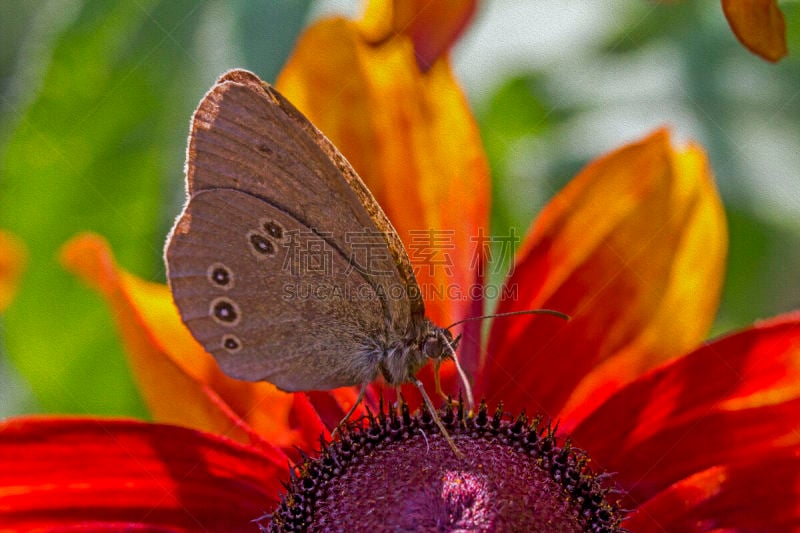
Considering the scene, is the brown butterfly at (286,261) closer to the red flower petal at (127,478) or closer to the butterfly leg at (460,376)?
the butterfly leg at (460,376)

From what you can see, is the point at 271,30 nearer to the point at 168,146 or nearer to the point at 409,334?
the point at 168,146

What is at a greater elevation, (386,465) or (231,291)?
(231,291)

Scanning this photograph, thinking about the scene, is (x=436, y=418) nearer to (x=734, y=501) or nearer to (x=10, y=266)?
(x=734, y=501)

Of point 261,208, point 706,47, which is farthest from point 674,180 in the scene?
point 261,208

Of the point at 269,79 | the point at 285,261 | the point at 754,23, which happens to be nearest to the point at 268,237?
the point at 285,261

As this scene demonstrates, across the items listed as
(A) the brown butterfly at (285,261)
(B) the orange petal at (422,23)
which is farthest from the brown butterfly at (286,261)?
(B) the orange petal at (422,23)

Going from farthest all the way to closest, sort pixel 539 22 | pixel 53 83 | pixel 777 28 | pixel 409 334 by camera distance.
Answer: pixel 539 22 < pixel 53 83 < pixel 409 334 < pixel 777 28
